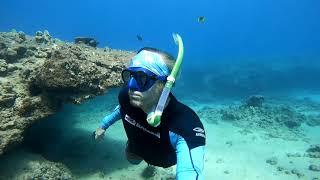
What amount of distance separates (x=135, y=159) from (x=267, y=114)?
12.7 metres

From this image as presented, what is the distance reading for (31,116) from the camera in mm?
7469

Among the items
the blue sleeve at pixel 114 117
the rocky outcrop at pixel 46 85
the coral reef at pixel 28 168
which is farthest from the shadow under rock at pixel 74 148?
the blue sleeve at pixel 114 117

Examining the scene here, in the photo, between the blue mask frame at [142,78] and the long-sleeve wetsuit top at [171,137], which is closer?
the long-sleeve wetsuit top at [171,137]

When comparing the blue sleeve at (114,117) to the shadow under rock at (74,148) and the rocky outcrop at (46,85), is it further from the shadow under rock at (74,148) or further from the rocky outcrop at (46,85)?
the shadow under rock at (74,148)

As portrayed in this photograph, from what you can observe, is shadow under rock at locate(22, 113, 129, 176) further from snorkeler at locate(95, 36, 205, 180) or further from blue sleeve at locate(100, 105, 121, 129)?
snorkeler at locate(95, 36, 205, 180)

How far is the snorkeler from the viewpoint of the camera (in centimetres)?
327

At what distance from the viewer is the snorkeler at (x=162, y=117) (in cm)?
327

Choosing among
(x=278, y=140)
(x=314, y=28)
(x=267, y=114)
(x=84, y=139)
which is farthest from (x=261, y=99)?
(x=314, y=28)

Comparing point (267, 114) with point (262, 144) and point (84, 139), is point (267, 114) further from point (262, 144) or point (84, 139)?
point (84, 139)

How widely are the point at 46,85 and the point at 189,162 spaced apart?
17.4 feet

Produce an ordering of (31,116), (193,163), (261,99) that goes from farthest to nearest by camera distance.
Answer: (261,99) → (31,116) → (193,163)

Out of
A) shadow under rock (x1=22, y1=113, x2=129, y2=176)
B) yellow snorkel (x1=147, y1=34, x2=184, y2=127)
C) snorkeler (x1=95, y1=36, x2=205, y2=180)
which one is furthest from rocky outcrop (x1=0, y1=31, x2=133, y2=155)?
yellow snorkel (x1=147, y1=34, x2=184, y2=127)

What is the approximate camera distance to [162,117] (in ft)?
12.4

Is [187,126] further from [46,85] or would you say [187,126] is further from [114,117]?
[46,85]
